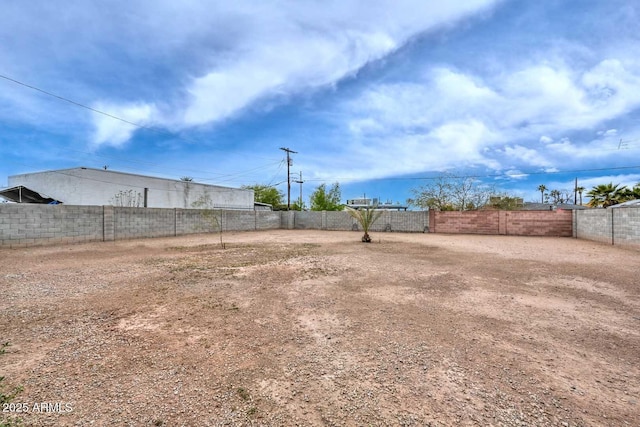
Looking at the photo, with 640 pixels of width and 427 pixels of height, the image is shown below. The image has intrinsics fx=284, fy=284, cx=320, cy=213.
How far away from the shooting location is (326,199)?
87.2 ft

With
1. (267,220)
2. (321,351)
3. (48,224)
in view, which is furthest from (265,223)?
(321,351)

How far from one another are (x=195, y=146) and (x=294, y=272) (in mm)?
23428

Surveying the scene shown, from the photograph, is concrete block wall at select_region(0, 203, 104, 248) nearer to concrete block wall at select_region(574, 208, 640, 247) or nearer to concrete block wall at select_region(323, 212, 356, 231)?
concrete block wall at select_region(323, 212, 356, 231)

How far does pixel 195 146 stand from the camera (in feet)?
83.4

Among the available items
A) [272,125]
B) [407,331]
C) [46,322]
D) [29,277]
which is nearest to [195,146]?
[272,125]

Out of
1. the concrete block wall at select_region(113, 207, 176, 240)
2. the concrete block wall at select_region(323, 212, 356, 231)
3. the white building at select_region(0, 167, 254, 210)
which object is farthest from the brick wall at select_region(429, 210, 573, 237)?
the concrete block wall at select_region(113, 207, 176, 240)

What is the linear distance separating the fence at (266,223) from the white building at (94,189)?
3.32m

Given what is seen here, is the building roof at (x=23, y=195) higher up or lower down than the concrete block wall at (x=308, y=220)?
higher up

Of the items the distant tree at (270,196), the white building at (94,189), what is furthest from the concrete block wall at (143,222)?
the distant tree at (270,196)

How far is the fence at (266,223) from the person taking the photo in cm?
955

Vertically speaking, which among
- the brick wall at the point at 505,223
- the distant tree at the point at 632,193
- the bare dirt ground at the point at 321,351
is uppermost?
the distant tree at the point at 632,193

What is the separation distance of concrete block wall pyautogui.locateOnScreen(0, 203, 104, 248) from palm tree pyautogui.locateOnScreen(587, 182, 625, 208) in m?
33.0

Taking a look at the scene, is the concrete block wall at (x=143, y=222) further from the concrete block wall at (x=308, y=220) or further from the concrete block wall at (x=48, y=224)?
the concrete block wall at (x=308, y=220)

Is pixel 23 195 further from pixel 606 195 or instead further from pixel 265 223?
pixel 606 195
